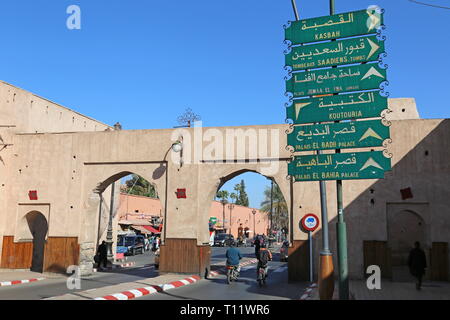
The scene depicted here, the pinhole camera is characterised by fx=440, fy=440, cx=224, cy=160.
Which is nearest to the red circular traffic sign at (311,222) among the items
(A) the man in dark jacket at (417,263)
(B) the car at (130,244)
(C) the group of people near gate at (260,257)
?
(C) the group of people near gate at (260,257)

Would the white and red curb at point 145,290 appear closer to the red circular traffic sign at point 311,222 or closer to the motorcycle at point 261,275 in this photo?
the motorcycle at point 261,275

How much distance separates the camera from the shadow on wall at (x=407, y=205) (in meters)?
16.7

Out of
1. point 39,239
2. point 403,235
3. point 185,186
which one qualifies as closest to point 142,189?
point 39,239

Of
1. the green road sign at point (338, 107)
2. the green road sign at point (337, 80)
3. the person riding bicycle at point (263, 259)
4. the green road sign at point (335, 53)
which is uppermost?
the green road sign at point (335, 53)

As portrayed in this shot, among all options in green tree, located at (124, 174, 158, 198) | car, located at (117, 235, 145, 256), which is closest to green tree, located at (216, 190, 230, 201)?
green tree, located at (124, 174, 158, 198)

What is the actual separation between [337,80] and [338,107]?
2.20 feet

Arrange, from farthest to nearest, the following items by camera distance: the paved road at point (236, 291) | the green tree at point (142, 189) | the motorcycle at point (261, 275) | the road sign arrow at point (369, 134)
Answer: the green tree at point (142, 189) → the motorcycle at point (261, 275) → the paved road at point (236, 291) → the road sign arrow at point (369, 134)

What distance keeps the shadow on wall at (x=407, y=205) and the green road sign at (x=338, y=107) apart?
7.29 meters

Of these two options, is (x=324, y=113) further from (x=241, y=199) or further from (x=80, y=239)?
(x=241, y=199)

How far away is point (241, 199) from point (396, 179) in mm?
106771

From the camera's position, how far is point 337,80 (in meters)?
10.9

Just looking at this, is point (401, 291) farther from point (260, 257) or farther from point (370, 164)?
point (370, 164)

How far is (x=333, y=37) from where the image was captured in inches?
431
